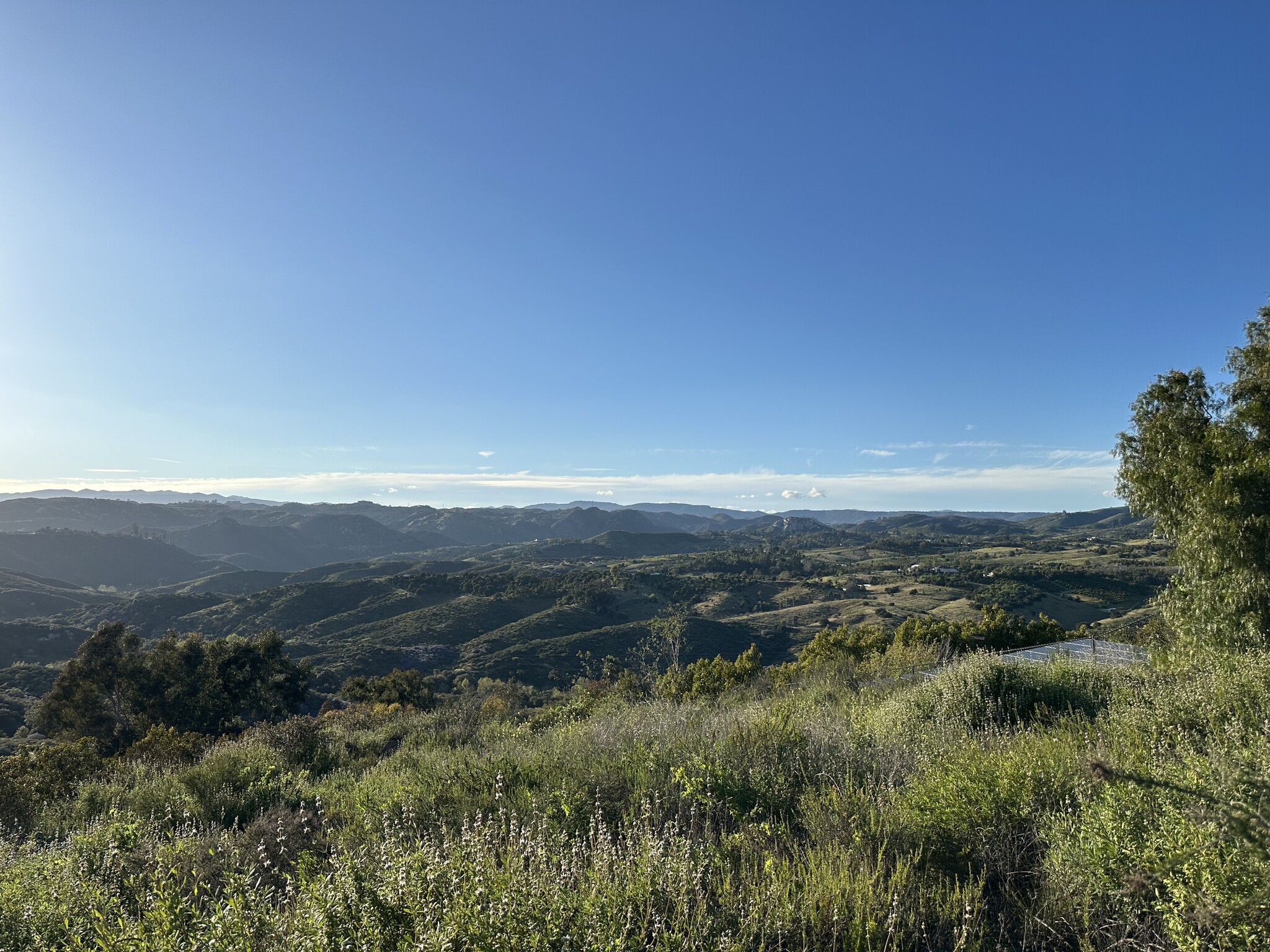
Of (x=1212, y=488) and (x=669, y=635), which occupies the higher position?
(x=1212, y=488)

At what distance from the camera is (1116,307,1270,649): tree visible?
977cm

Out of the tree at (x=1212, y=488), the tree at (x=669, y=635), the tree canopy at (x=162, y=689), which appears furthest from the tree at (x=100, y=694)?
the tree at (x=1212, y=488)

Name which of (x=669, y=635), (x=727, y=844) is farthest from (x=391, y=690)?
(x=727, y=844)

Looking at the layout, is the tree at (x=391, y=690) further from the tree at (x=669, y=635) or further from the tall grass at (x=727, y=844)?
the tall grass at (x=727, y=844)

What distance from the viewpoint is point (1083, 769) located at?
4.12 m

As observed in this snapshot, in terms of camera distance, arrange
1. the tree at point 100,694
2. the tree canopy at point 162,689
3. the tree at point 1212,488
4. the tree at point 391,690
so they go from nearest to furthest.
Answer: the tree at point 1212,488, the tree at point 100,694, the tree canopy at point 162,689, the tree at point 391,690

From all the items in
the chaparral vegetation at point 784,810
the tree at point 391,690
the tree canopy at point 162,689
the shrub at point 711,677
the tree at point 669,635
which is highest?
the chaparral vegetation at point 784,810

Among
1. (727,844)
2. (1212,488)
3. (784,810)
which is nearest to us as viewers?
(727,844)

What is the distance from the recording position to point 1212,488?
10.0m

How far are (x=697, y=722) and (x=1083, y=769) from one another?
4.25m

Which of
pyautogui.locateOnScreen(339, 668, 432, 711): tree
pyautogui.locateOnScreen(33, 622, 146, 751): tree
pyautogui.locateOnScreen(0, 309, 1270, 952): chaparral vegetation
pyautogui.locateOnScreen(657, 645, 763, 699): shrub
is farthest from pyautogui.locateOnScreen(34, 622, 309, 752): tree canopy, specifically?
pyautogui.locateOnScreen(657, 645, 763, 699): shrub

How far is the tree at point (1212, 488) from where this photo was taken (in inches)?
384

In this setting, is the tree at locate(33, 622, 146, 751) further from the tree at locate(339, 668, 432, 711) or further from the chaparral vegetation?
the chaparral vegetation

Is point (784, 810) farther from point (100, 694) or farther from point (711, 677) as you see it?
point (100, 694)
